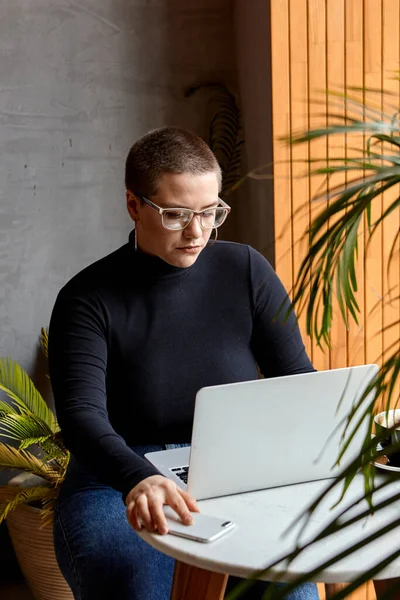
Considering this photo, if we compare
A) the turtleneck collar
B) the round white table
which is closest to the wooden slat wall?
the turtleneck collar

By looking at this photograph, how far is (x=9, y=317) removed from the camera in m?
3.21

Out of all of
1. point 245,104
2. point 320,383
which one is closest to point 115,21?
point 245,104

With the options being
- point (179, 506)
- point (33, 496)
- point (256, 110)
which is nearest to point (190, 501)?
point (179, 506)

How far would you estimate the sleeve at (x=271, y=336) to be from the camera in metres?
2.21

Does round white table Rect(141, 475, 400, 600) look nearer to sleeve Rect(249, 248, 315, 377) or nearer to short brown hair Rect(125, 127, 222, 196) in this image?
sleeve Rect(249, 248, 315, 377)

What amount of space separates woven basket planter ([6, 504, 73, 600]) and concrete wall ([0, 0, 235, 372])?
1.98 feet

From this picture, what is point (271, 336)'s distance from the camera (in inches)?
87.3

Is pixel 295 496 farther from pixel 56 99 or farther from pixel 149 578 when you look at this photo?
pixel 56 99

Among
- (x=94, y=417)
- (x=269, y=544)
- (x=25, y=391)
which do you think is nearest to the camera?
(x=269, y=544)

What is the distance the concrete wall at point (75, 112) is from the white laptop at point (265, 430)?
5.61ft

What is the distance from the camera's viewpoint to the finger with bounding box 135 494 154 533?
1.53 metres

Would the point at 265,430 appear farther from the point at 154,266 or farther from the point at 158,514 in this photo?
the point at 154,266

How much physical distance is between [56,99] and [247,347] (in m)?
1.47

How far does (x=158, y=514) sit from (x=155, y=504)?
0.03 m
